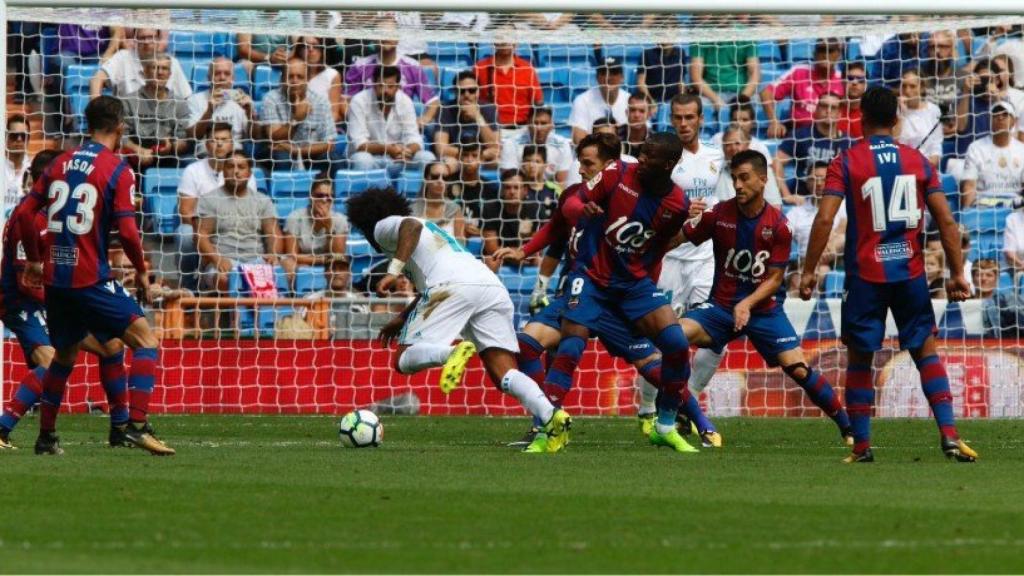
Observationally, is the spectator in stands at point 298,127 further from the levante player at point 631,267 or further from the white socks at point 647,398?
the levante player at point 631,267

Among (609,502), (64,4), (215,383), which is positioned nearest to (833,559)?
(609,502)

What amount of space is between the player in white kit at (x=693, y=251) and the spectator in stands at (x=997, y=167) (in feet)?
17.9

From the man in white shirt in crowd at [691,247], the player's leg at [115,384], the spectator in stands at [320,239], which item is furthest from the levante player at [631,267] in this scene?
the spectator in stands at [320,239]

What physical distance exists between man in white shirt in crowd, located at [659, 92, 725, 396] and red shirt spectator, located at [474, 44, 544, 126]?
512 centimetres

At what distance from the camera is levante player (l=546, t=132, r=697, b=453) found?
11320 millimetres

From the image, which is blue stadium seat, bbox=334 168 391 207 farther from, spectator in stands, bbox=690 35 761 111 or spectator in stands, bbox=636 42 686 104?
spectator in stands, bbox=690 35 761 111

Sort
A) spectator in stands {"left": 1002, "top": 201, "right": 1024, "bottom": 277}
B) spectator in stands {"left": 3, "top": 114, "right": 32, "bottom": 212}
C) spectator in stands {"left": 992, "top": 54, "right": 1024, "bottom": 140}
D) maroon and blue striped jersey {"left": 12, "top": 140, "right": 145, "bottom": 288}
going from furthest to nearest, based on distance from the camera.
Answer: spectator in stands {"left": 992, "top": 54, "right": 1024, "bottom": 140} → spectator in stands {"left": 1002, "top": 201, "right": 1024, "bottom": 277} → spectator in stands {"left": 3, "top": 114, "right": 32, "bottom": 212} → maroon and blue striped jersey {"left": 12, "top": 140, "right": 145, "bottom": 288}

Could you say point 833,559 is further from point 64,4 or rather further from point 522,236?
point 522,236

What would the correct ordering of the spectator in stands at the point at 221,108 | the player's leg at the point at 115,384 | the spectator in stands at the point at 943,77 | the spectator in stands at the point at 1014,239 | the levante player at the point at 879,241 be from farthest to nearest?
1. the spectator in stands at the point at 943,77
2. the spectator in stands at the point at 221,108
3. the spectator in stands at the point at 1014,239
4. the player's leg at the point at 115,384
5. the levante player at the point at 879,241

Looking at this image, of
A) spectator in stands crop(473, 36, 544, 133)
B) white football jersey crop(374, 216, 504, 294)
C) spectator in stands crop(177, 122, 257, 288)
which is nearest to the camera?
white football jersey crop(374, 216, 504, 294)

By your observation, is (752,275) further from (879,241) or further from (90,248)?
(90,248)

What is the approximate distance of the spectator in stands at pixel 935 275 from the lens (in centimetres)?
1809

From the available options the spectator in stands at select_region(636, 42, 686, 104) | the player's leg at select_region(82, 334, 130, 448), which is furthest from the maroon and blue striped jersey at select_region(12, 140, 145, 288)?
the spectator in stands at select_region(636, 42, 686, 104)

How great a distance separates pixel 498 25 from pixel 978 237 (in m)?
5.45
